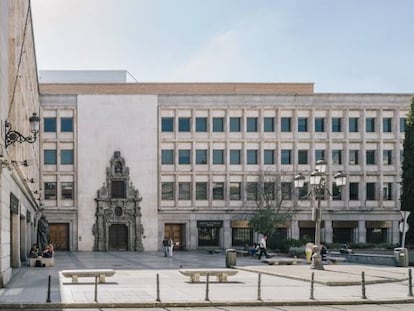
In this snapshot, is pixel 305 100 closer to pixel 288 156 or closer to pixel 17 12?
pixel 288 156

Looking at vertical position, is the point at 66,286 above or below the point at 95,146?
below

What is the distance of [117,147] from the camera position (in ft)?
241

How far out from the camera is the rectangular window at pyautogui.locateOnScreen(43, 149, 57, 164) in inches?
2874

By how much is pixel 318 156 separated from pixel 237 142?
27.8 ft

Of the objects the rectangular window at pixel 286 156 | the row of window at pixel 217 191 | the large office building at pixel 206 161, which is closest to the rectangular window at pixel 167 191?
the row of window at pixel 217 191

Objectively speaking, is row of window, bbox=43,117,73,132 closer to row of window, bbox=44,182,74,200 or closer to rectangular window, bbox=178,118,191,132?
row of window, bbox=44,182,74,200

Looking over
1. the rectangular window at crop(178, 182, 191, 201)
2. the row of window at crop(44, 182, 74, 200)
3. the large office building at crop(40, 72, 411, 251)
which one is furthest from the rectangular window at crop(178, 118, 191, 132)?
the row of window at crop(44, 182, 74, 200)

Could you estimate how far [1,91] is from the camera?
84.7 feet

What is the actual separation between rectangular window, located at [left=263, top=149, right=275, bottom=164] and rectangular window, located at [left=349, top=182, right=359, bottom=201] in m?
8.36

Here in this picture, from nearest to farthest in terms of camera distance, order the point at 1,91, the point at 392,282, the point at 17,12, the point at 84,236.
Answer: the point at 1,91, the point at 392,282, the point at 17,12, the point at 84,236

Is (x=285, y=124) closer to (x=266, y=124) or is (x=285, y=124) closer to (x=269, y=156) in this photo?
(x=266, y=124)

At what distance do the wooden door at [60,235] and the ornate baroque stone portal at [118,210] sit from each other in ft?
9.94

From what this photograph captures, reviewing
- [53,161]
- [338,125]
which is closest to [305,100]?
[338,125]

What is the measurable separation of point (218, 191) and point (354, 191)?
549 inches
